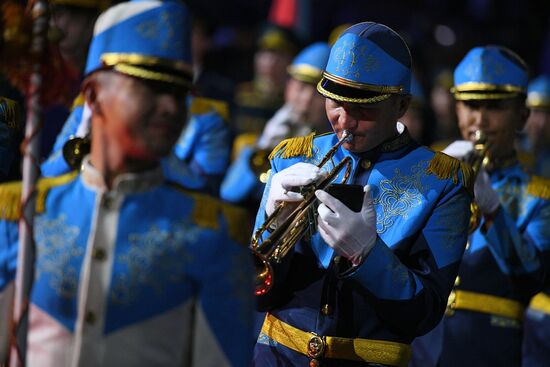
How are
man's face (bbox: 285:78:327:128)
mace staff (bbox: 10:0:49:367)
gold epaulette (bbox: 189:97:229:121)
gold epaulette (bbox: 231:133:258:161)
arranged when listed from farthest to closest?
gold epaulette (bbox: 231:133:258:161), man's face (bbox: 285:78:327:128), gold epaulette (bbox: 189:97:229:121), mace staff (bbox: 10:0:49:367)

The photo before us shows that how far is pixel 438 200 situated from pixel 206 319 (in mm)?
1576

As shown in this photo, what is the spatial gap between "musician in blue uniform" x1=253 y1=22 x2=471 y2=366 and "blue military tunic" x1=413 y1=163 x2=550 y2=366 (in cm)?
125

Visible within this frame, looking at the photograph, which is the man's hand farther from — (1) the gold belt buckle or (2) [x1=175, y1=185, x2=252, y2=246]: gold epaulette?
(2) [x1=175, y1=185, x2=252, y2=246]: gold epaulette

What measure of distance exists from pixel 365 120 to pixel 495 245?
5.01 ft

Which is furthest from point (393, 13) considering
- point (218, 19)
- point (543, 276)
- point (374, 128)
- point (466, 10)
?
point (374, 128)

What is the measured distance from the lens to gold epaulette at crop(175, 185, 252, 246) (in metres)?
3.73

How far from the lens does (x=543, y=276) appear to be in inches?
245

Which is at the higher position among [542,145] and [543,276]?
[543,276]

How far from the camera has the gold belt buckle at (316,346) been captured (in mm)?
4833

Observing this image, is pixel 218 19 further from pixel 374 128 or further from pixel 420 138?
pixel 374 128

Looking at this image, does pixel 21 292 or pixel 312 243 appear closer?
pixel 21 292

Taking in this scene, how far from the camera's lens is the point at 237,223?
12.4ft

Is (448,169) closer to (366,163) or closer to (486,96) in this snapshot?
(366,163)

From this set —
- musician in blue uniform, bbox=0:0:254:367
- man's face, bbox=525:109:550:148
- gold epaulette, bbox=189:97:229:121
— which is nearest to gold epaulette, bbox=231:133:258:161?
gold epaulette, bbox=189:97:229:121
